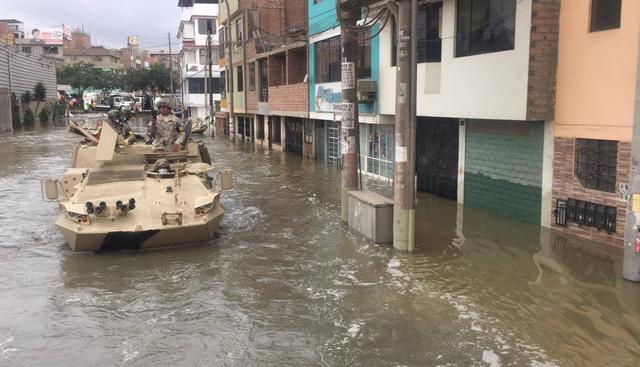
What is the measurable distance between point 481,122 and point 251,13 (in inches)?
822

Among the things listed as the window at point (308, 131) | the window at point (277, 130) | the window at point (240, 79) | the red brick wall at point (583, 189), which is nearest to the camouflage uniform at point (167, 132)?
the red brick wall at point (583, 189)

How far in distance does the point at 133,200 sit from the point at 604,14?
8474 millimetres

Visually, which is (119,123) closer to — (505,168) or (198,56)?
(505,168)

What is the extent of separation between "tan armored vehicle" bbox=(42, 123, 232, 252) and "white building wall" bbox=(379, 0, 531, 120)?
5163 mm

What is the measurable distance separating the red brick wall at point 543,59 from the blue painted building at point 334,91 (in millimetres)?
6610

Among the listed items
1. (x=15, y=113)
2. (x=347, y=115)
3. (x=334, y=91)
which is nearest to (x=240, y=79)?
(x=334, y=91)

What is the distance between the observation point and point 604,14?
10.5 meters

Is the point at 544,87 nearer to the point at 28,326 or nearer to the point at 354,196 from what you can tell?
the point at 354,196

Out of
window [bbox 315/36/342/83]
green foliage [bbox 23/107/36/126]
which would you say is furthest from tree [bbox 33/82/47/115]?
window [bbox 315/36/342/83]

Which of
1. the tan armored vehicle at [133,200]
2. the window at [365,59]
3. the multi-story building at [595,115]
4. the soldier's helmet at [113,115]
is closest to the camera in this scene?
the multi-story building at [595,115]

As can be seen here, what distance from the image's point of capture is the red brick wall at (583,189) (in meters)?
10.1

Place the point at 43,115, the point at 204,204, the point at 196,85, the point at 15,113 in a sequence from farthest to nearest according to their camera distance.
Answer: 1. the point at 196,85
2. the point at 43,115
3. the point at 15,113
4. the point at 204,204

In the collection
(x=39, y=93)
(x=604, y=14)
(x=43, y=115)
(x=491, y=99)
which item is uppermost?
(x=604, y=14)

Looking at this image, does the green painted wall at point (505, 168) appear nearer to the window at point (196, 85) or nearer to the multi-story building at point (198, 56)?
the multi-story building at point (198, 56)
